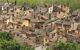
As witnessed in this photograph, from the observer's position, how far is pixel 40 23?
8.59m

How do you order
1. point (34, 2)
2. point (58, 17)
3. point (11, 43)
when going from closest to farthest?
point (11, 43) < point (58, 17) < point (34, 2)

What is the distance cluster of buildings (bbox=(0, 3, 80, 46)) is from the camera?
771 centimetres

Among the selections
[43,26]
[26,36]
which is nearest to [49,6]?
[43,26]

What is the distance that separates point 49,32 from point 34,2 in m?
2.72

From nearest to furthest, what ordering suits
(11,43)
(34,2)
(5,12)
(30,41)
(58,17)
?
1. (11,43)
2. (30,41)
3. (58,17)
4. (5,12)
5. (34,2)

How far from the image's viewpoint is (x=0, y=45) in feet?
23.3

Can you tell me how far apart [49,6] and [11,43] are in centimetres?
301

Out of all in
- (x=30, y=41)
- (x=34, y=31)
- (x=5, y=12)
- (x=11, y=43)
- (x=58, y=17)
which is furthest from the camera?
(x=5, y=12)

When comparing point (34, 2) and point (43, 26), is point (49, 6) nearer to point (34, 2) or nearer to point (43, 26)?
point (34, 2)

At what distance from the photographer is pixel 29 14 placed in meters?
9.15

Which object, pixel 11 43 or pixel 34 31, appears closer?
pixel 11 43

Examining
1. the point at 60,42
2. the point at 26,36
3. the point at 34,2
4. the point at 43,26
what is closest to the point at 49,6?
the point at 34,2

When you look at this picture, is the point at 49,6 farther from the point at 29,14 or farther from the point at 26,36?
the point at 26,36

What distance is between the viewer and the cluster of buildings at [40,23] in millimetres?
7715
